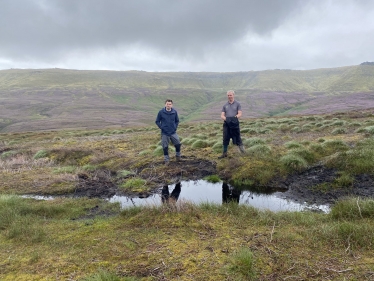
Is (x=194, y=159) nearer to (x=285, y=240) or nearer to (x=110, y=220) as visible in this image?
(x=110, y=220)

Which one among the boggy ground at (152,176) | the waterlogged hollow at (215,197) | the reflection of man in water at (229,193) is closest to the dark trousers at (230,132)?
the boggy ground at (152,176)

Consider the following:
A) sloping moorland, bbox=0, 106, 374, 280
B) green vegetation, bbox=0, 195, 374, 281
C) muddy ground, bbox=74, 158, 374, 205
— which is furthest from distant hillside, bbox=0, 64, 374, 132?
green vegetation, bbox=0, 195, 374, 281

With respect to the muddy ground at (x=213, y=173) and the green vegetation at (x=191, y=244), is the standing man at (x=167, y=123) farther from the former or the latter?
the green vegetation at (x=191, y=244)

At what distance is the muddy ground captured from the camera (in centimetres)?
762

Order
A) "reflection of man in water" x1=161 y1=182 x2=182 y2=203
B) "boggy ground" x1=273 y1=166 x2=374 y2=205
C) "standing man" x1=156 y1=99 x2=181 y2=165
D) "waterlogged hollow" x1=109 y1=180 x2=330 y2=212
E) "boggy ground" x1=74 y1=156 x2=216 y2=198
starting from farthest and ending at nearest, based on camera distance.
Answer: "standing man" x1=156 y1=99 x2=181 y2=165 < "boggy ground" x1=74 y1=156 x2=216 y2=198 < "reflection of man in water" x1=161 y1=182 x2=182 y2=203 < "boggy ground" x1=273 y1=166 x2=374 y2=205 < "waterlogged hollow" x1=109 y1=180 x2=330 y2=212

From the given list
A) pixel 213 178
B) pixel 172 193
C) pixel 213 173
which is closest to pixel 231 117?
pixel 213 173

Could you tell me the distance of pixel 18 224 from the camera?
5812 millimetres

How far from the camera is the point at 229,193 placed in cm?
852

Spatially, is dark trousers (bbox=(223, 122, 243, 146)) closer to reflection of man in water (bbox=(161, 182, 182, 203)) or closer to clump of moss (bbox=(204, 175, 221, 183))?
clump of moss (bbox=(204, 175, 221, 183))

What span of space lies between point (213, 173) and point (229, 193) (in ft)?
6.71

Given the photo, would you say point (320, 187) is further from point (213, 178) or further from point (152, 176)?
point (152, 176)

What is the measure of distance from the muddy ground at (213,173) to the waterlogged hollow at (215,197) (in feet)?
1.05

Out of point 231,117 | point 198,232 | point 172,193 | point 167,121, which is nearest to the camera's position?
point 198,232

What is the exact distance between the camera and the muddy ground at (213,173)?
7625mm
